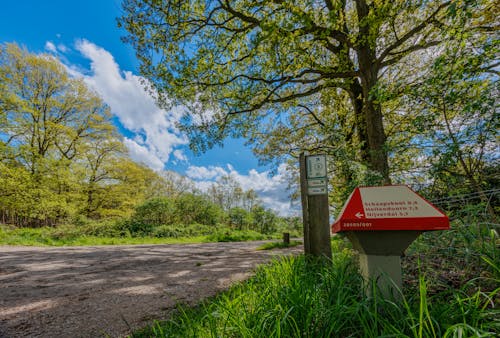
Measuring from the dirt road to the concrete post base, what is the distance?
1.99 meters

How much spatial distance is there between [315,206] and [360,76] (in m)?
4.98

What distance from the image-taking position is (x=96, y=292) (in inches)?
128

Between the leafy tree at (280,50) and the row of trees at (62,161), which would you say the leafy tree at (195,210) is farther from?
the leafy tree at (280,50)

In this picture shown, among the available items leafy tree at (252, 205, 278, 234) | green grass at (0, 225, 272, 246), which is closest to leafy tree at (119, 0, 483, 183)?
green grass at (0, 225, 272, 246)

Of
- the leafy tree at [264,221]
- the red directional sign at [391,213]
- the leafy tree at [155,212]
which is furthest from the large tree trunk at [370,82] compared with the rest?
the leafy tree at [264,221]

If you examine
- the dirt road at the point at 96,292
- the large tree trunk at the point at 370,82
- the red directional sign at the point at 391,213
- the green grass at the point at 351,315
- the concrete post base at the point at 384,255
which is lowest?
the dirt road at the point at 96,292

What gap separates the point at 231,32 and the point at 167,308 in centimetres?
770

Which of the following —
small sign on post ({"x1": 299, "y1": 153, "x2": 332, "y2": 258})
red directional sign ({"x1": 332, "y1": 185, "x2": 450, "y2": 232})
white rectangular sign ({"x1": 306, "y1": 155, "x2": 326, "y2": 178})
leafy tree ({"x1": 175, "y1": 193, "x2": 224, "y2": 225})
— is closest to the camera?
red directional sign ({"x1": 332, "y1": 185, "x2": 450, "y2": 232})

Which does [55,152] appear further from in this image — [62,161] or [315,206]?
[315,206]

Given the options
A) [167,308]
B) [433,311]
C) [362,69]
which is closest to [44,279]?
[167,308]

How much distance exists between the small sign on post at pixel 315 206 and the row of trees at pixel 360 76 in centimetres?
144

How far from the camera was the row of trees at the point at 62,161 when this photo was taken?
14.2m

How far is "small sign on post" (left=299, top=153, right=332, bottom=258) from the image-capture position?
3352 mm

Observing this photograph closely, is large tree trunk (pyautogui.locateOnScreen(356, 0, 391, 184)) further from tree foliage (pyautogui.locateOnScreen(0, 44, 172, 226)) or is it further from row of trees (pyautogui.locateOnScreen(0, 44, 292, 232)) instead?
tree foliage (pyautogui.locateOnScreen(0, 44, 172, 226))
